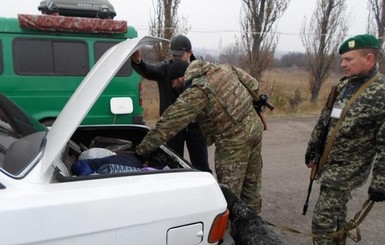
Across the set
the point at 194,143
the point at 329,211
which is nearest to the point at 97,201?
the point at 329,211

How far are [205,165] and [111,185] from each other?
251 centimetres

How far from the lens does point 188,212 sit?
1.54 meters

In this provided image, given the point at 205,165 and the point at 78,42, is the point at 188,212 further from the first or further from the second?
the point at 78,42

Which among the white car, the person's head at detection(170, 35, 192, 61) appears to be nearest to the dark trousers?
the person's head at detection(170, 35, 192, 61)

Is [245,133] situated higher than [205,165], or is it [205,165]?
[245,133]

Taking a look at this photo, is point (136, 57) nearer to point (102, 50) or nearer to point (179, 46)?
point (179, 46)

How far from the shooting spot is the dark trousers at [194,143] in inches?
151

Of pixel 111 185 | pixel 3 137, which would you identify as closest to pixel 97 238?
pixel 111 185

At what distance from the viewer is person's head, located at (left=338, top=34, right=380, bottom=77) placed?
93.6 inches

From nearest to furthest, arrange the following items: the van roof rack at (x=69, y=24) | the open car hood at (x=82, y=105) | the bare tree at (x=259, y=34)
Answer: the open car hood at (x=82, y=105) → the van roof rack at (x=69, y=24) → the bare tree at (x=259, y=34)

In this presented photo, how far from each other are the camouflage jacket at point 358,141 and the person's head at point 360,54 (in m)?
0.08

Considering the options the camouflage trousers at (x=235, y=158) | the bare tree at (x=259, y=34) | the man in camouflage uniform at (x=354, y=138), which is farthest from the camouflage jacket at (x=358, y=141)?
the bare tree at (x=259, y=34)

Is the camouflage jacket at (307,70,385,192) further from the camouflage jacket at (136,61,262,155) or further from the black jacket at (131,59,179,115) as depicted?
the black jacket at (131,59,179,115)

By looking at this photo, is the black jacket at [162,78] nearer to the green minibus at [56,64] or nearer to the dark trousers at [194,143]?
the dark trousers at [194,143]
